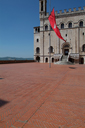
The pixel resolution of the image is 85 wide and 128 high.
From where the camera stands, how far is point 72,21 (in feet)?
120

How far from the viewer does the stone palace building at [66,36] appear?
35.7 metres

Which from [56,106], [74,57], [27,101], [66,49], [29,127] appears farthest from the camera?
[66,49]

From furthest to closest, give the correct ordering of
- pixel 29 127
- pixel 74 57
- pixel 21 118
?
pixel 74 57 < pixel 21 118 < pixel 29 127

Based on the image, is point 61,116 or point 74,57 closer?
point 61,116

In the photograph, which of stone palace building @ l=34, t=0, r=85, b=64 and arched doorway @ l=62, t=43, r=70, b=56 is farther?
arched doorway @ l=62, t=43, r=70, b=56

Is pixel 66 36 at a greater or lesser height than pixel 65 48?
greater

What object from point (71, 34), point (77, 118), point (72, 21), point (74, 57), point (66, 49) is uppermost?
point (72, 21)

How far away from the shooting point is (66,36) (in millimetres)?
37750

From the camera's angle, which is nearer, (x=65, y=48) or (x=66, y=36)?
(x=66, y=36)

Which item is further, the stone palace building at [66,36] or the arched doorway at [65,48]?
the arched doorway at [65,48]

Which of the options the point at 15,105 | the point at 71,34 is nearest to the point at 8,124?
the point at 15,105

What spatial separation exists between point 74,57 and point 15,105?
107ft

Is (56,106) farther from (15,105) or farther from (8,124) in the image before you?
(8,124)

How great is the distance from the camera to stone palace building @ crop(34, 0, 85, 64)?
3569 cm
